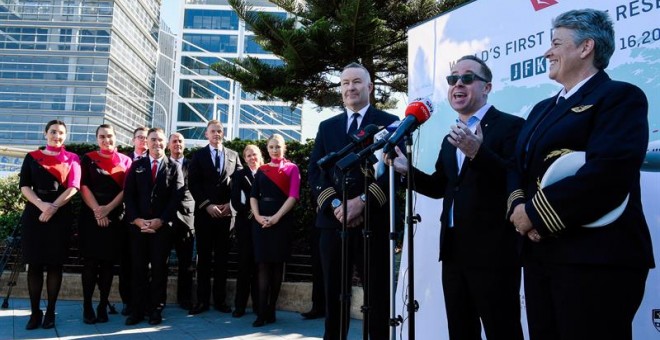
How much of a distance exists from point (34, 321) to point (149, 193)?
1.53 metres

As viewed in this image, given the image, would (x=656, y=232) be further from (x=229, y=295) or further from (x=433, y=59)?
(x=229, y=295)

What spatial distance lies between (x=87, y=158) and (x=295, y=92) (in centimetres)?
385

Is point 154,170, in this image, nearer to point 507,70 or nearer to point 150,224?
point 150,224

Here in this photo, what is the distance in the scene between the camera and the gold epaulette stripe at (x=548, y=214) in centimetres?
195

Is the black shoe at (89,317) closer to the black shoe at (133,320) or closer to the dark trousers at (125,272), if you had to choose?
the black shoe at (133,320)

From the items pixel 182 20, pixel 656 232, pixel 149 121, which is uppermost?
pixel 182 20

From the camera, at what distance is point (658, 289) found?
2895mm

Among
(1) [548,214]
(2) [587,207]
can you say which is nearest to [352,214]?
(1) [548,214]

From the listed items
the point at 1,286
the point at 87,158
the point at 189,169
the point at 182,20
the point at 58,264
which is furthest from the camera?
the point at 182,20

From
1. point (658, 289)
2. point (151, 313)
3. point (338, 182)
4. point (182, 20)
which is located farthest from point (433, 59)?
point (182, 20)

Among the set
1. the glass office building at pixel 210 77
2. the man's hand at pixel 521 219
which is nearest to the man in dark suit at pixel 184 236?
the man's hand at pixel 521 219

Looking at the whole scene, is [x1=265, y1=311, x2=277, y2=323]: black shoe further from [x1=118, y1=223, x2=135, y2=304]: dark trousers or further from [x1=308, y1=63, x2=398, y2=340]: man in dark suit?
[x1=308, y1=63, x2=398, y2=340]: man in dark suit

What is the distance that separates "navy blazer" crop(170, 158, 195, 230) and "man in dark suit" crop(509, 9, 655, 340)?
439 cm

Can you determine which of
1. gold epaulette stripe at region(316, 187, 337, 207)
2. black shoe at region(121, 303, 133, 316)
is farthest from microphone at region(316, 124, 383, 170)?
black shoe at region(121, 303, 133, 316)
